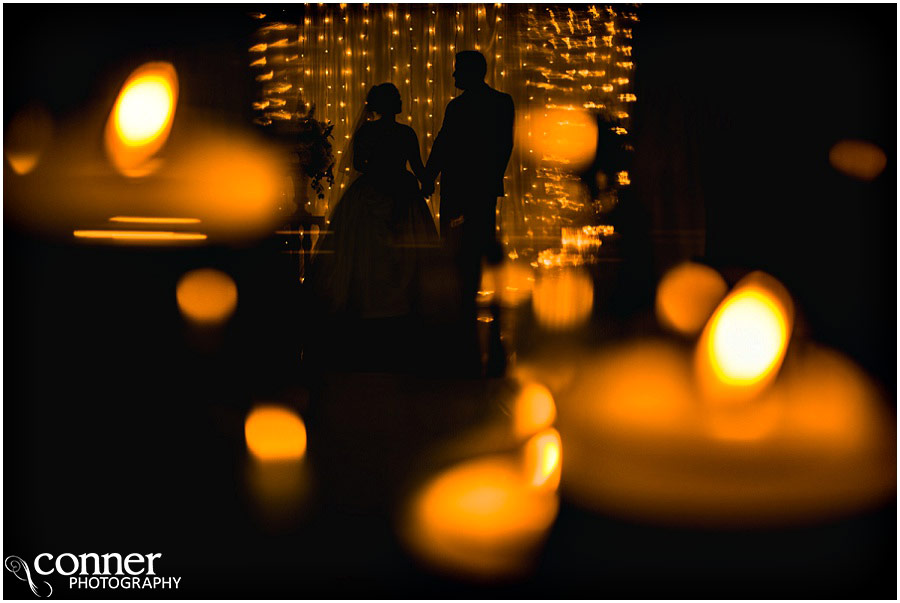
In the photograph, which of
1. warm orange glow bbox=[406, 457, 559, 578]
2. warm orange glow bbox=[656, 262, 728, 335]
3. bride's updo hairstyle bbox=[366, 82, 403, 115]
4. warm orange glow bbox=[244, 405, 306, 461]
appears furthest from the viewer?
warm orange glow bbox=[656, 262, 728, 335]

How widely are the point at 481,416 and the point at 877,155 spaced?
165cm

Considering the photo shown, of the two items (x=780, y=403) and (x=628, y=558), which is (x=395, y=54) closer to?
(x=780, y=403)

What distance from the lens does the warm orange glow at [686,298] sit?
11.6 feet

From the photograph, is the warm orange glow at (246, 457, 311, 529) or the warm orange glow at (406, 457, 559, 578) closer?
the warm orange glow at (406, 457, 559, 578)

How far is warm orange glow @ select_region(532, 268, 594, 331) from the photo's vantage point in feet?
14.2

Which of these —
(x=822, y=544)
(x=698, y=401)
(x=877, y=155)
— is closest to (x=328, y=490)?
(x=822, y=544)

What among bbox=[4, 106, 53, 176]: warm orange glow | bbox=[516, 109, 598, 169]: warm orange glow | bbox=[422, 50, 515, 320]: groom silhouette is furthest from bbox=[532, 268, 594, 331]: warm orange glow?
bbox=[4, 106, 53, 176]: warm orange glow

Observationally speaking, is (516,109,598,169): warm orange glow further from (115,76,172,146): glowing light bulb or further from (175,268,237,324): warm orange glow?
(115,76,172,146): glowing light bulb

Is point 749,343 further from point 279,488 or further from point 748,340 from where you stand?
point 279,488

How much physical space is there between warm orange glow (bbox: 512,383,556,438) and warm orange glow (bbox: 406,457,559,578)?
0.33 meters

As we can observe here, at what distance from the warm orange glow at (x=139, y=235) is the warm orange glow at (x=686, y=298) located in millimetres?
2364

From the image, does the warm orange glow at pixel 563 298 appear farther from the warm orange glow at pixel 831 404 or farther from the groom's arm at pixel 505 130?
the warm orange glow at pixel 831 404

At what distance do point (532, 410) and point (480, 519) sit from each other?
2.83 feet

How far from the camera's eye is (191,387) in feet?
8.08
